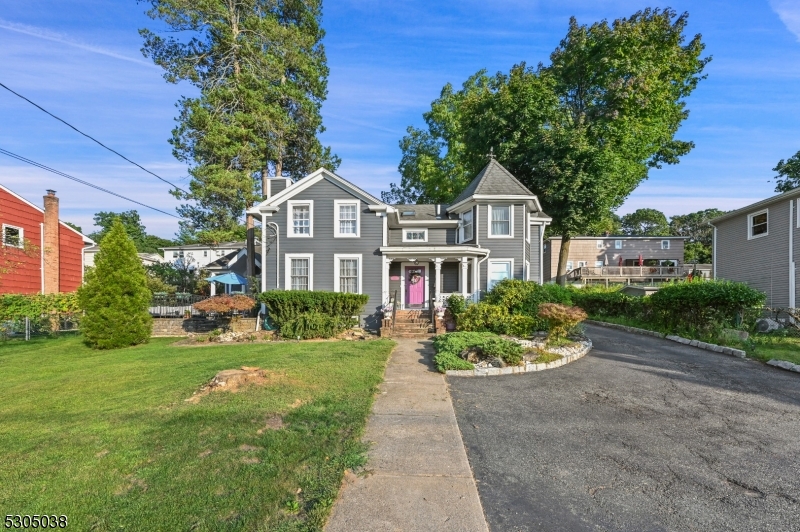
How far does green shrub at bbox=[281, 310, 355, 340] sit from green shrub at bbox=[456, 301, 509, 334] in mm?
4703

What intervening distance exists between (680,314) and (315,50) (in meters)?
26.8

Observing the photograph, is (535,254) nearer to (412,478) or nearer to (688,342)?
(688,342)

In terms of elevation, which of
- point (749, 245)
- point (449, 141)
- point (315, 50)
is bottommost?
point (749, 245)

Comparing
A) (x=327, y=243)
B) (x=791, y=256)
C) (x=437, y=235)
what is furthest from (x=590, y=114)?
(x=327, y=243)

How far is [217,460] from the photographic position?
3.66m

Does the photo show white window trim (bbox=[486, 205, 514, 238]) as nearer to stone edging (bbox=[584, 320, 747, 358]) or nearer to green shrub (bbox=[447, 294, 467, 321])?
green shrub (bbox=[447, 294, 467, 321])

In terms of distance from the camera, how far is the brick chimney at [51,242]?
65.3ft

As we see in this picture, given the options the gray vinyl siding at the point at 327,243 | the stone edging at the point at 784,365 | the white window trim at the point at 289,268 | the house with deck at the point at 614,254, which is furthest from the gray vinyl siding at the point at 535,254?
the house with deck at the point at 614,254

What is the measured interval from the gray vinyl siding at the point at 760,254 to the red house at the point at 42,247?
3509 cm

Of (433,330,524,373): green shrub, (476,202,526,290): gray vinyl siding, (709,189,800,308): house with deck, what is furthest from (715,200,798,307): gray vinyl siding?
(433,330,524,373): green shrub

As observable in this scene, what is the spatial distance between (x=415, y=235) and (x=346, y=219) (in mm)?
3894

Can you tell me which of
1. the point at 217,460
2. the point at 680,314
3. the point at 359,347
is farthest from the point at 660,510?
the point at 680,314

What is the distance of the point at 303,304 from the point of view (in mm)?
13461

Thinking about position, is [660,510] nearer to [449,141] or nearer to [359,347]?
[359,347]
